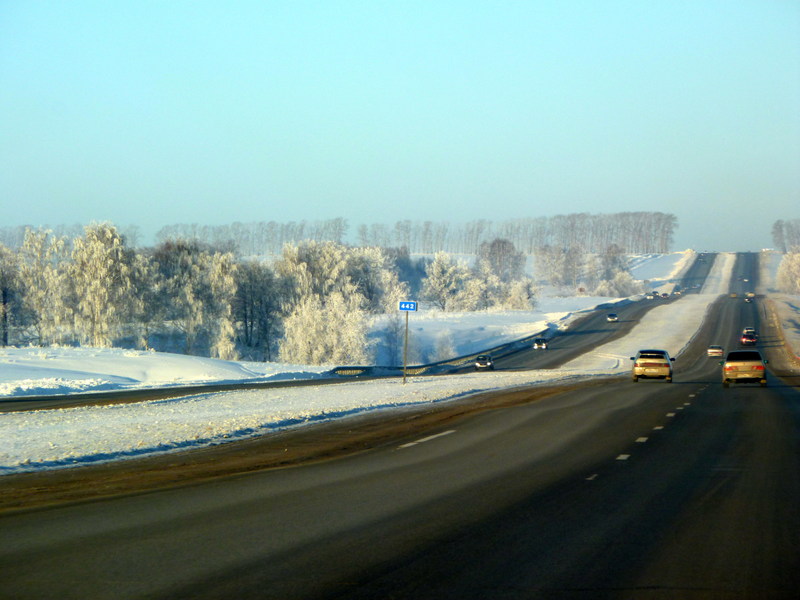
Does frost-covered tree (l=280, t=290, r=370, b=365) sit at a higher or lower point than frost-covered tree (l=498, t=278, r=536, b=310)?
lower

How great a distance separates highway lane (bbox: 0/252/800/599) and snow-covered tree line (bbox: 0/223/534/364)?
61.1m

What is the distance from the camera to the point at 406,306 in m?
31.9

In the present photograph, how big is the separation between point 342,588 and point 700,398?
2559 centimetres

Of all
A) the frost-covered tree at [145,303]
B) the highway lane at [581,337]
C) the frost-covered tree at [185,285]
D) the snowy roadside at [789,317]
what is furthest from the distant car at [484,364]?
the frost-covered tree at [145,303]

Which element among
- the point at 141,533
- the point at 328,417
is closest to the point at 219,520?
the point at 141,533

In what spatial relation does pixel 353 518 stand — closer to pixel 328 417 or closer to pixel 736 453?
pixel 736 453

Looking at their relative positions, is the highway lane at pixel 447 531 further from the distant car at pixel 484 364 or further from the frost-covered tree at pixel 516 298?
the frost-covered tree at pixel 516 298

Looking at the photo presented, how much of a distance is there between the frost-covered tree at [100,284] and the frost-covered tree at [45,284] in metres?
1.32

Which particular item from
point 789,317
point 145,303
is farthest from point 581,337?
point 145,303

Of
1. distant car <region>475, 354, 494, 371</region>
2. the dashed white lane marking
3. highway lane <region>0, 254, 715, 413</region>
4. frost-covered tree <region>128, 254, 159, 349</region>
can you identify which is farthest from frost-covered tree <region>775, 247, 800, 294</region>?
the dashed white lane marking

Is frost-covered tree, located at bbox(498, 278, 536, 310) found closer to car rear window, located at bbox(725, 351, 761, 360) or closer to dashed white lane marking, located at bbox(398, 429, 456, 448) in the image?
car rear window, located at bbox(725, 351, 761, 360)

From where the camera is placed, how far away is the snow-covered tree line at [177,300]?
238 ft

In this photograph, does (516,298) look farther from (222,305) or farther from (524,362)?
(222,305)

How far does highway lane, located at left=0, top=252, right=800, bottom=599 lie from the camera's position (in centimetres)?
668
